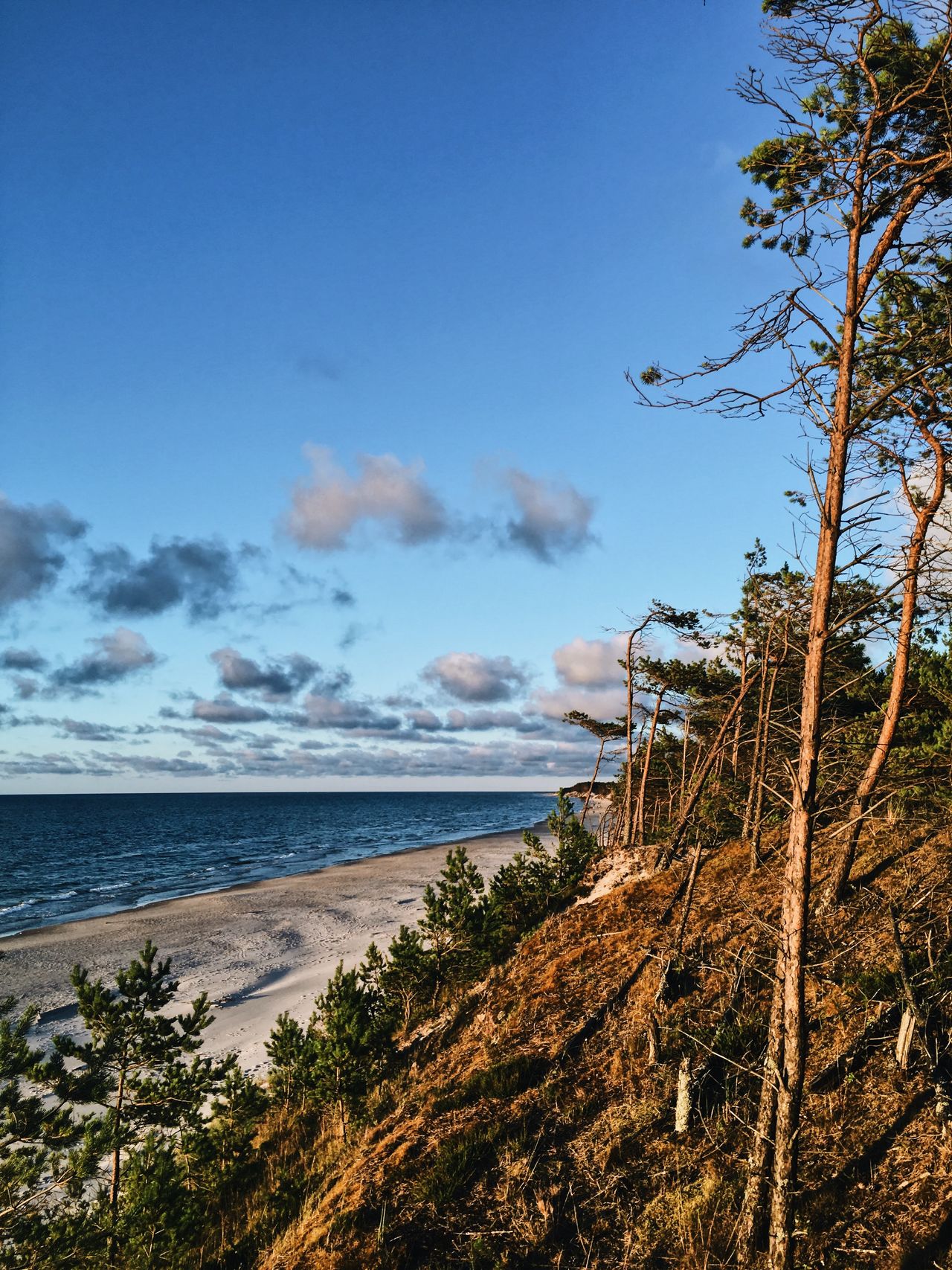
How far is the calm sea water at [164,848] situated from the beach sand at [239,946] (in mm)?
5608

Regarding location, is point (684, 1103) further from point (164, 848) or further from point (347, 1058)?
point (164, 848)

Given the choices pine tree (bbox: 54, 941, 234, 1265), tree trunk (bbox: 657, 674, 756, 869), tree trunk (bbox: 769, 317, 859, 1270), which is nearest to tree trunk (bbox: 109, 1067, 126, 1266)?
pine tree (bbox: 54, 941, 234, 1265)

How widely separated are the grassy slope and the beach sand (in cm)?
1153

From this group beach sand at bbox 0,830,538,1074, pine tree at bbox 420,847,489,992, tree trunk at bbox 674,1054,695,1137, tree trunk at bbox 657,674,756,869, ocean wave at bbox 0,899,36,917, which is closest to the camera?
tree trunk at bbox 674,1054,695,1137

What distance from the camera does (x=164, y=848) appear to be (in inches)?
2953

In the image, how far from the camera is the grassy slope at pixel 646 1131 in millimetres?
5910

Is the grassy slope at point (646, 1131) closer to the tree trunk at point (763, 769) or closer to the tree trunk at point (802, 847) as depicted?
the tree trunk at point (802, 847)

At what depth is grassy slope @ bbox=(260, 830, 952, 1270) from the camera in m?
5.91

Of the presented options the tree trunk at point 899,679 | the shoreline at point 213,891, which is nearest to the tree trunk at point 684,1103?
the tree trunk at point 899,679

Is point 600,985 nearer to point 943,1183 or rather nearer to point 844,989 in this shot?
point 844,989

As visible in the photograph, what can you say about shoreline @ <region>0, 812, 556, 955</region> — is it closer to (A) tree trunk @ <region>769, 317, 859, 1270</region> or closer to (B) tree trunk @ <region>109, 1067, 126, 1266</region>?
(B) tree trunk @ <region>109, 1067, 126, 1266</region>

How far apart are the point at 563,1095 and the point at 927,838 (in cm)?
813

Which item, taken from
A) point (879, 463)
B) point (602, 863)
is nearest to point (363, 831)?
point (602, 863)

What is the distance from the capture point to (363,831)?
324 ft
